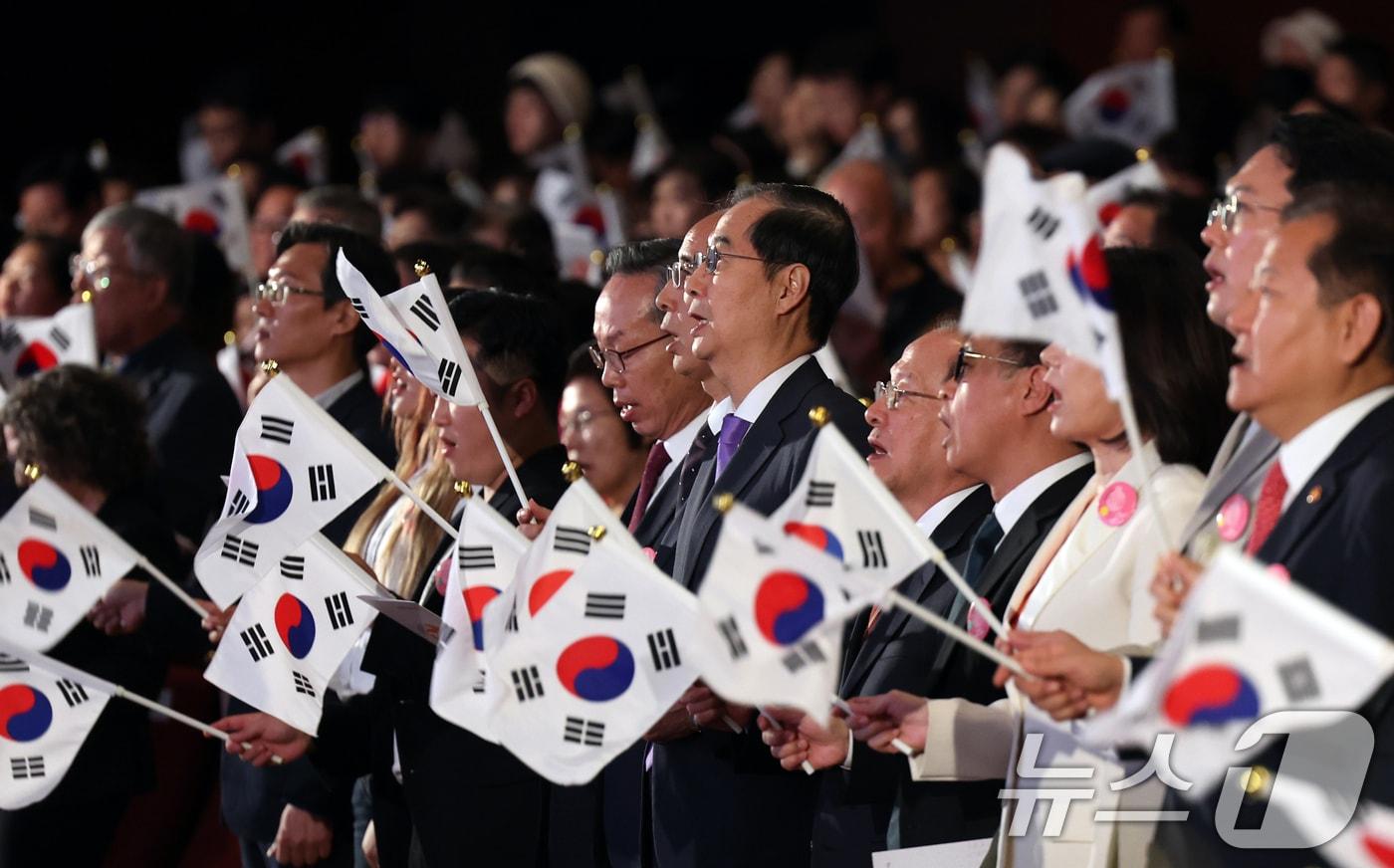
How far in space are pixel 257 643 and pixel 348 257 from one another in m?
1.32

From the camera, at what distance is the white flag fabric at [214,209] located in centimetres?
734

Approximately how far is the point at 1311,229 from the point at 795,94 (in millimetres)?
7166

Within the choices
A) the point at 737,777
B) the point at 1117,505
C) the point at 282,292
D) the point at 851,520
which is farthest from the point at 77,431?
the point at 1117,505

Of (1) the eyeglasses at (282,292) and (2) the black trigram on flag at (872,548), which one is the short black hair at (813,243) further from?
(1) the eyeglasses at (282,292)

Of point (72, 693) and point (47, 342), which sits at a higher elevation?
point (47, 342)

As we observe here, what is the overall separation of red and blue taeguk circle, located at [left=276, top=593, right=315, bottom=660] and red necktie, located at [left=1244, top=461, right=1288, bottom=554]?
5.98 feet

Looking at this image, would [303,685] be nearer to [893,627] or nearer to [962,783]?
[893,627]

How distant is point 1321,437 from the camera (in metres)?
2.55

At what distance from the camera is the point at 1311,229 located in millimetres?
A: 2537

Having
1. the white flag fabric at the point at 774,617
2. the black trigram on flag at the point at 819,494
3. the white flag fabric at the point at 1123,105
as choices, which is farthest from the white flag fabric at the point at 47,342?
the white flag fabric at the point at 1123,105

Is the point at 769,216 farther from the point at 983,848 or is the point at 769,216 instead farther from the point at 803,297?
the point at 983,848

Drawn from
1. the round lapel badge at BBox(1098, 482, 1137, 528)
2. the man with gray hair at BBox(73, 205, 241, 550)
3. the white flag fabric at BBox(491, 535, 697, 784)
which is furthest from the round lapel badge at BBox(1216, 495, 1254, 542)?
the man with gray hair at BBox(73, 205, 241, 550)

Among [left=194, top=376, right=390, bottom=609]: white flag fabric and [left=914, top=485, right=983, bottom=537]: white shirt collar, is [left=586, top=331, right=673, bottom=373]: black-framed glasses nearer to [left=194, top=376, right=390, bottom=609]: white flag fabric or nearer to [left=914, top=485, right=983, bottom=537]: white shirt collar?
[left=194, top=376, right=390, bottom=609]: white flag fabric

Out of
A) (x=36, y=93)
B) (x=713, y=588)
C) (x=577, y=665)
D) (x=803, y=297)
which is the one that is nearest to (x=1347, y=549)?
(x=713, y=588)
